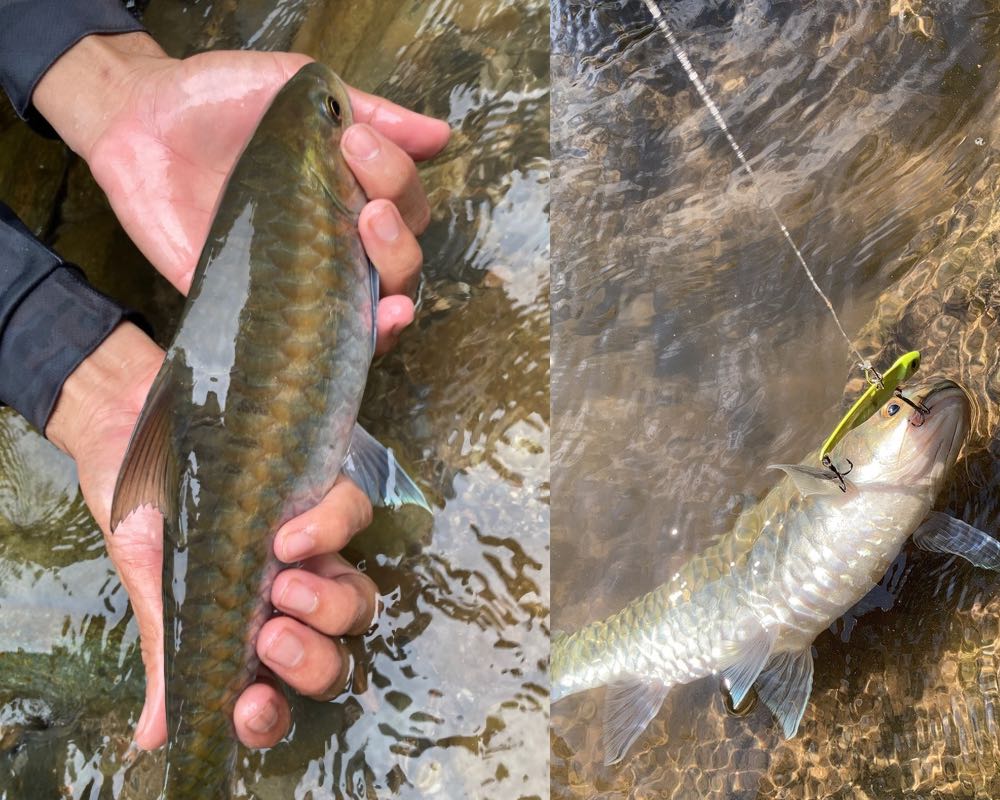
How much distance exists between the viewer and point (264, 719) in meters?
2.54

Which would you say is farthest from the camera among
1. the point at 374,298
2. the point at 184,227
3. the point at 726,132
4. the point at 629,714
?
the point at 184,227

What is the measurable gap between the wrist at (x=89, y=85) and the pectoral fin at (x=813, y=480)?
2.59m

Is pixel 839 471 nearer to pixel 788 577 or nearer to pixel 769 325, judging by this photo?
pixel 788 577

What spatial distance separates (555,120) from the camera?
10.5 feet

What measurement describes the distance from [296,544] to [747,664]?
128 centimetres

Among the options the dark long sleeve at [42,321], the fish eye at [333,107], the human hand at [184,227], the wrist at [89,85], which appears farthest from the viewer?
the wrist at [89,85]

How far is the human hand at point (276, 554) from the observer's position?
2535mm

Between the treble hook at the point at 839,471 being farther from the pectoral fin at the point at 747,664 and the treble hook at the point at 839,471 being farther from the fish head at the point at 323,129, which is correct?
the fish head at the point at 323,129

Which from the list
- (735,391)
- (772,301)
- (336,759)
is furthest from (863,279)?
(336,759)

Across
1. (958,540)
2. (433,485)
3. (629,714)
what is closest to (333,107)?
(433,485)

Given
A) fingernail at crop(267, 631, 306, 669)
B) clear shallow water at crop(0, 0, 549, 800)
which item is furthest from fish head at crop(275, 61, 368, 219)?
fingernail at crop(267, 631, 306, 669)

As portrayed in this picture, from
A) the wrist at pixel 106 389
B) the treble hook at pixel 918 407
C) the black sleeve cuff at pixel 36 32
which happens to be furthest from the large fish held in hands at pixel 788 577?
the black sleeve cuff at pixel 36 32

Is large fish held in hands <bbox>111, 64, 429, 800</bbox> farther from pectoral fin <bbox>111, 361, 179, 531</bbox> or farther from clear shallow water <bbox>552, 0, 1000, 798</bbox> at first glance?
clear shallow water <bbox>552, 0, 1000, 798</bbox>

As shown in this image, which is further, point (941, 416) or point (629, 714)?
point (629, 714)
